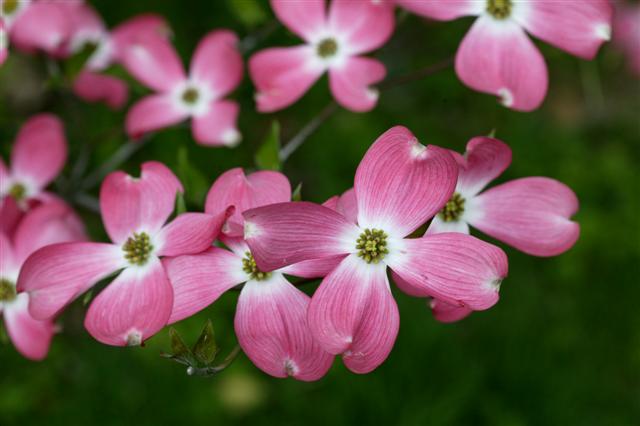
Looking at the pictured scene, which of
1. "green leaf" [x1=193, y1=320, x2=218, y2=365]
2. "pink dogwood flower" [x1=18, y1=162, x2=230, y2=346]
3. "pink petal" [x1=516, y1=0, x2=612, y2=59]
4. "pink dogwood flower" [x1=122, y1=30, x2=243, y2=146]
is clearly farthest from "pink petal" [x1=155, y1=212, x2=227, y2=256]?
"pink petal" [x1=516, y1=0, x2=612, y2=59]

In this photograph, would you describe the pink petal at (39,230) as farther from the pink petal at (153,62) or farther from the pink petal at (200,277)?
the pink petal at (153,62)

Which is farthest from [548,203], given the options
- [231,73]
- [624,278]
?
[624,278]

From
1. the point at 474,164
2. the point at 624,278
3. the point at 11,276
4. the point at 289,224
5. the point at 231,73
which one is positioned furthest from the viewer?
the point at 624,278

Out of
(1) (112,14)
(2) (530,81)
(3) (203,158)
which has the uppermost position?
(2) (530,81)

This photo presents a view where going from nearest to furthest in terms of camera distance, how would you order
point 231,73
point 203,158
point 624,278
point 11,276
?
point 11,276
point 231,73
point 203,158
point 624,278

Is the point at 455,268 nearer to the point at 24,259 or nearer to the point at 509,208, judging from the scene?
the point at 509,208

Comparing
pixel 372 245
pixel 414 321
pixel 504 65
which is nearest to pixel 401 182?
pixel 372 245

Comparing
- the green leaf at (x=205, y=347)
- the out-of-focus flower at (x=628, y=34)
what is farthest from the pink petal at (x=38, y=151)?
the out-of-focus flower at (x=628, y=34)

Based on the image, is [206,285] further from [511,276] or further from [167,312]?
[511,276]
